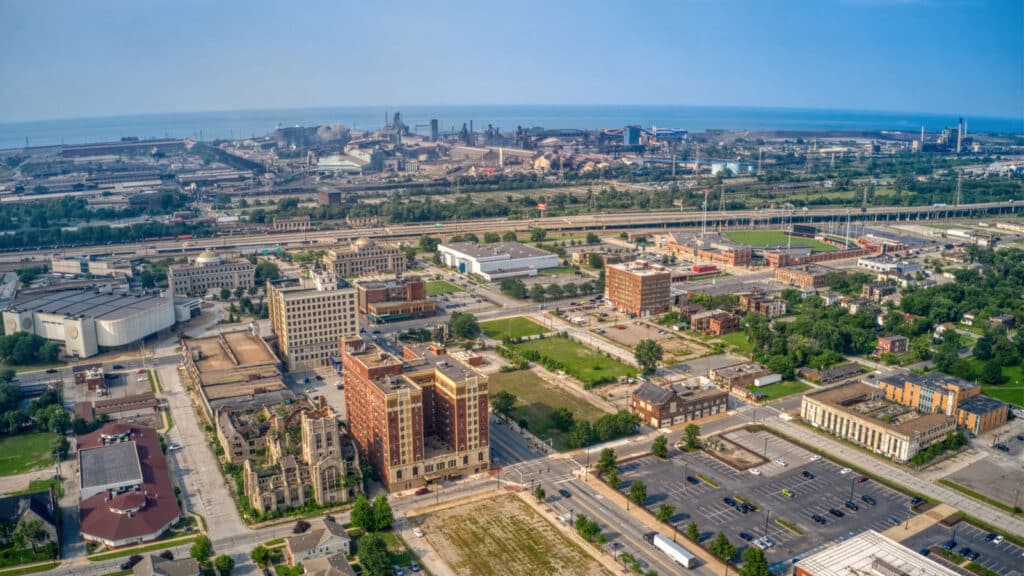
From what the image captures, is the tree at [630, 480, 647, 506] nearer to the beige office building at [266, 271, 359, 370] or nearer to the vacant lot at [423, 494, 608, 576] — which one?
the vacant lot at [423, 494, 608, 576]


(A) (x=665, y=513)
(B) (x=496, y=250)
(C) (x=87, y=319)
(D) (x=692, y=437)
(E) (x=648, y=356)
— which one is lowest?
(A) (x=665, y=513)

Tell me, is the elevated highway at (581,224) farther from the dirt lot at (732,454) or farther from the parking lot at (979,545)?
the parking lot at (979,545)

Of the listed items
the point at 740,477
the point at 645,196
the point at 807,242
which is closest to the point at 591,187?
the point at 645,196

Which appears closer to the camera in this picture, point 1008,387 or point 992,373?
point 1008,387

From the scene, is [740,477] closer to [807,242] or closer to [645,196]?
[807,242]

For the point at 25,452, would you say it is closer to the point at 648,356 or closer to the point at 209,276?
the point at 209,276

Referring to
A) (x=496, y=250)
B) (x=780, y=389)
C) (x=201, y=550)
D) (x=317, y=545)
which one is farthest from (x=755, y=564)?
(x=496, y=250)
